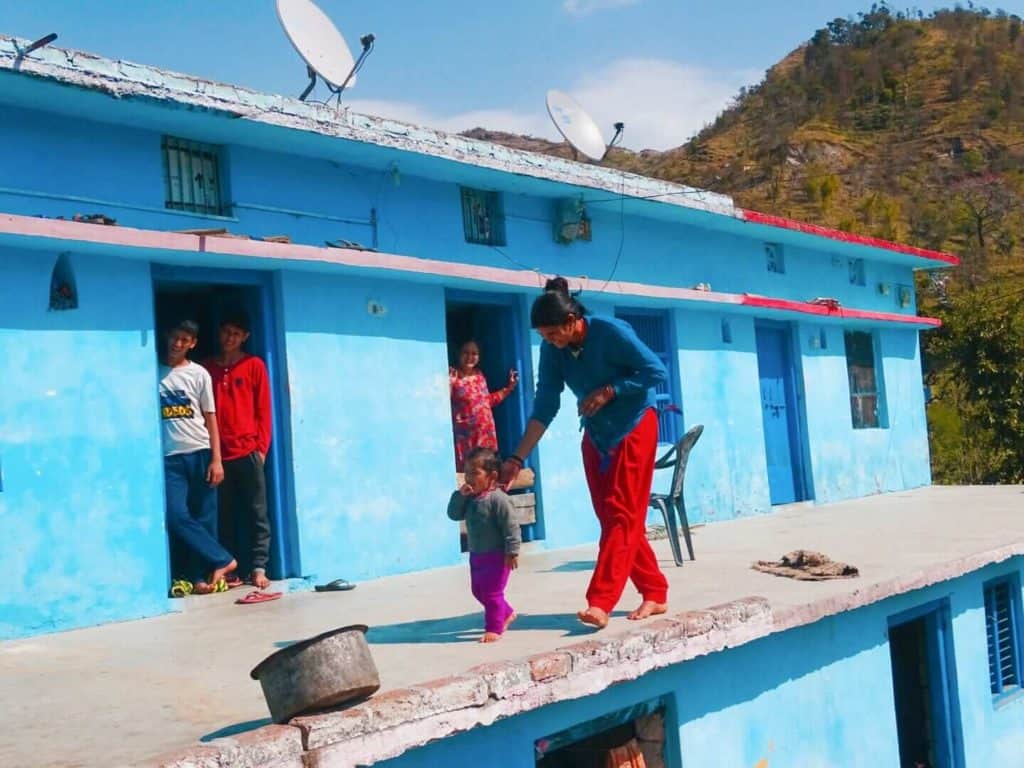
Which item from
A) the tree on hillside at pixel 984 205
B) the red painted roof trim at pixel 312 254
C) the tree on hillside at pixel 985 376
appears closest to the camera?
the red painted roof trim at pixel 312 254

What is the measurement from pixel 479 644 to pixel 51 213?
3779mm

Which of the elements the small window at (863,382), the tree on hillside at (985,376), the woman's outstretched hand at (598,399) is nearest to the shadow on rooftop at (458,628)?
the woman's outstretched hand at (598,399)

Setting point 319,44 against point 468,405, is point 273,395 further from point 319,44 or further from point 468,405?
point 319,44

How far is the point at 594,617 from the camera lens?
17.3 ft

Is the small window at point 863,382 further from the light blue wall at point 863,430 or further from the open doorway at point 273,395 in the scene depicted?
the open doorway at point 273,395

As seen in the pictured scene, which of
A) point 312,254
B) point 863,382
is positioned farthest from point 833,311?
point 312,254

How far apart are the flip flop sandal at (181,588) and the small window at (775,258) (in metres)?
8.95

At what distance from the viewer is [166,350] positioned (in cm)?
761

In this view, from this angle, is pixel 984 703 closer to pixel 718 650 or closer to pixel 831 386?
pixel 718 650

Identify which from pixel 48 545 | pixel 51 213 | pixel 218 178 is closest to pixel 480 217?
pixel 218 178

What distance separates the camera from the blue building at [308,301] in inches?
261

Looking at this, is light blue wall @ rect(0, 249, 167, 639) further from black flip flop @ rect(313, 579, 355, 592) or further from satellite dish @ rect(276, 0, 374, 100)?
satellite dish @ rect(276, 0, 374, 100)

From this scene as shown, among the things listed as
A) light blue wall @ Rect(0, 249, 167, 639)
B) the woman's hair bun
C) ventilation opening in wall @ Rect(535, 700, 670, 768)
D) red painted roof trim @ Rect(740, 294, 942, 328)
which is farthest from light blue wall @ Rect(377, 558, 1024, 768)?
red painted roof trim @ Rect(740, 294, 942, 328)

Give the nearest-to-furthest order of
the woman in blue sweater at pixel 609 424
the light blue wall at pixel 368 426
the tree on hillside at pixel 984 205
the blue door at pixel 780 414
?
the woman in blue sweater at pixel 609 424 < the light blue wall at pixel 368 426 < the blue door at pixel 780 414 < the tree on hillside at pixel 984 205
